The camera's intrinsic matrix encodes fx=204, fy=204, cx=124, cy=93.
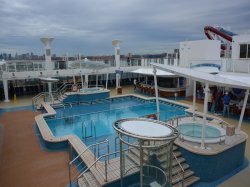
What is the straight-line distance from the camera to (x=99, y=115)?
565 inches

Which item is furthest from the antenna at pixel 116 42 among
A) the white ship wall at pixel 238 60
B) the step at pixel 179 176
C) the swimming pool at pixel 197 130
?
Result: the step at pixel 179 176

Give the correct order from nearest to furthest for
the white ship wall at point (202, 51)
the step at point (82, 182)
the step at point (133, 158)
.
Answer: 1. the step at point (82, 182)
2. the step at point (133, 158)
3. the white ship wall at point (202, 51)

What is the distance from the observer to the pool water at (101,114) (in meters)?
11.7

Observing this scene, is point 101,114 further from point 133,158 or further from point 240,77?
point 240,77

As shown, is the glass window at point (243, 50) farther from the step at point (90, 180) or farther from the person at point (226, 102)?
the step at point (90, 180)

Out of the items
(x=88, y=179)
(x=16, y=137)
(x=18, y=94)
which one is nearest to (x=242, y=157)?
(x=88, y=179)

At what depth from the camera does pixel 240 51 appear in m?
14.5

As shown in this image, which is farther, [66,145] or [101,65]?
[101,65]

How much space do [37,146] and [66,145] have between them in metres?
1.38

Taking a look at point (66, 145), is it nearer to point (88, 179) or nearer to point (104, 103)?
point (88, 179)

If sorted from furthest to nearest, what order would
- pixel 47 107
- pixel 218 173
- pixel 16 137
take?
pixel 47 107 → pixel 16 137 → pixel 218 173

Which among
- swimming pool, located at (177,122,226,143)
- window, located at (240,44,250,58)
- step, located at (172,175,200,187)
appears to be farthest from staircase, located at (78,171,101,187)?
window, located at (240,44,250,58)

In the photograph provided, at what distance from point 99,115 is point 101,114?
0.28 meters

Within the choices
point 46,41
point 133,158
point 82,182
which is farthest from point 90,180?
point 46,41
